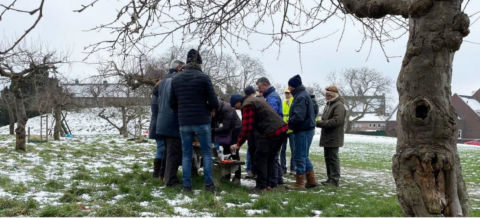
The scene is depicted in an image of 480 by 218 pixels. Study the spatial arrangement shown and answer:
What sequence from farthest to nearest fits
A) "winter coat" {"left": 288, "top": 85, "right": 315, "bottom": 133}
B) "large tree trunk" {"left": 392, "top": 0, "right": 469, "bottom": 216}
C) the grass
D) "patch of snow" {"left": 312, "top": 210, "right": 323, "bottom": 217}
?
1. "winter coat" {"left": 288, "top": 85, "right": 315, "bottom": 133}
2. "patch of snow" {"left": 312, "top": 210, "right": 323, "bottom": 217}
3. the grass
4. "large tree trunk" {"left": 392, "top": 0, "right": 469, "bottom": 216}

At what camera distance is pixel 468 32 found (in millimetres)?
2412

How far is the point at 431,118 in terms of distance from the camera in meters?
2.31

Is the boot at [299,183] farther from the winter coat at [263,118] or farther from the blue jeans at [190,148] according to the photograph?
the blue jeans at [190,148]

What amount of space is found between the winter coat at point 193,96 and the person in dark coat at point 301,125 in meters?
1.47

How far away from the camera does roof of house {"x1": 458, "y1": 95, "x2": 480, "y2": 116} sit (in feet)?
161

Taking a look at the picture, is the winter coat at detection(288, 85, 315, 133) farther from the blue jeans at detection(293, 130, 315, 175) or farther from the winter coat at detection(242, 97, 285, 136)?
the winter coat at detection(242, 97, 285, 136)

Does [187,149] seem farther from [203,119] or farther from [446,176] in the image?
[446,176]

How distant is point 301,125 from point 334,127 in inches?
27.0

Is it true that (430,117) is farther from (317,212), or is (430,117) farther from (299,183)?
(299,183)

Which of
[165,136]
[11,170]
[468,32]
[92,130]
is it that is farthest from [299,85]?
[92,130]

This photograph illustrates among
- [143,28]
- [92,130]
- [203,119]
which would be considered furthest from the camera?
[92,130]

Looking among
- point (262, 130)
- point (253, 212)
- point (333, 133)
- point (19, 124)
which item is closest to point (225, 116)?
point (262, 130)

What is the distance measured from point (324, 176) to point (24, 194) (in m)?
5.57

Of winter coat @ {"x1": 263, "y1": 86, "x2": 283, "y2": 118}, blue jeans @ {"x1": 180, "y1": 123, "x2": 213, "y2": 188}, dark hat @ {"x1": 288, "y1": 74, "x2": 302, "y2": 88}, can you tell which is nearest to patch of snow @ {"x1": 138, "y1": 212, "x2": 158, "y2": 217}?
blue jeans @ {"x1": 180, "y1": 123, "x2": 213, "y2": 188}
